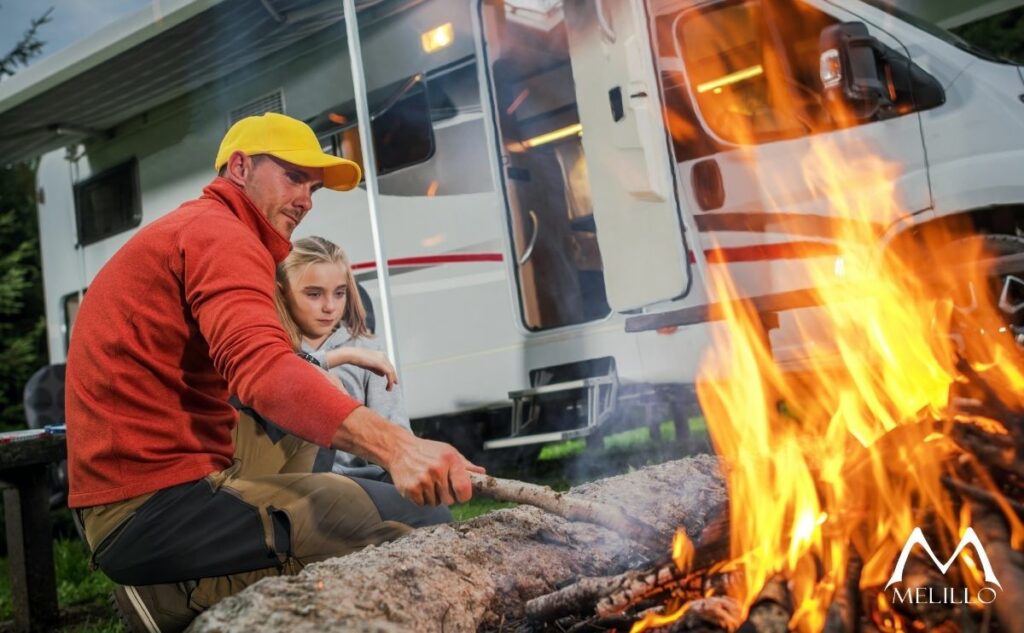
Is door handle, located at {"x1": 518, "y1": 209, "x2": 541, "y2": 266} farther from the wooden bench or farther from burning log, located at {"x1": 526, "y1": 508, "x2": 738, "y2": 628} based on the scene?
burning log, located at {"x1": 526, "y1": 508, "x2": 738, "y2": 628}

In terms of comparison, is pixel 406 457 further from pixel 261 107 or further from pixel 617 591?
pixel 261 107

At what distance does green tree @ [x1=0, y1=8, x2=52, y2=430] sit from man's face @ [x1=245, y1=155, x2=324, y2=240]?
5.35 meters

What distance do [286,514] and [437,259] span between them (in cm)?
263

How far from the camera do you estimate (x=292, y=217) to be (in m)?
2.68

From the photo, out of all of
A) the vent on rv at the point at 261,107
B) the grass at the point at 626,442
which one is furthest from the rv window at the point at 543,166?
the vent on rv at the point at 261,107

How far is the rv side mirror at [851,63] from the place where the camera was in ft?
13.1

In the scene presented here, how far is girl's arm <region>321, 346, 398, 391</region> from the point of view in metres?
3.24

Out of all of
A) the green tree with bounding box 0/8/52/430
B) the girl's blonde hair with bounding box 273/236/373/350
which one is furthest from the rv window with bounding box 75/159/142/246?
the girl's blonde hair with bounding box 273/236/373/350

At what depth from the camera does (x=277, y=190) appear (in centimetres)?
266

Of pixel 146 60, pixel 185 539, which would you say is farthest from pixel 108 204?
pixel 185 539

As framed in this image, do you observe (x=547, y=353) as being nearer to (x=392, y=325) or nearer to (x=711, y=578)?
(x=392, y=325)

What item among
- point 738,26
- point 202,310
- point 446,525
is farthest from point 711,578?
point 738,26

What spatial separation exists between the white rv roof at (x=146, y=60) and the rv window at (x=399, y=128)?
467 mm

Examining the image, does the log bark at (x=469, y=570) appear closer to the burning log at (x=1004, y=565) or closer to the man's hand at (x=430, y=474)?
the man's hand at (x=430, y=474)
